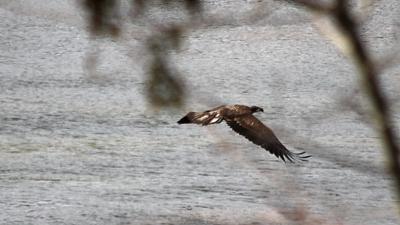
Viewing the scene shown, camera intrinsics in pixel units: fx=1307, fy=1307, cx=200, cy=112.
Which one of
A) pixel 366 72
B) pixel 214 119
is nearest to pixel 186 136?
pixel 214 119

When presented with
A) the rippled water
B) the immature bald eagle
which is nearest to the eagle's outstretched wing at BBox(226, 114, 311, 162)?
the immature bald eagle

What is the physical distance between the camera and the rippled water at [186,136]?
5.43 metres

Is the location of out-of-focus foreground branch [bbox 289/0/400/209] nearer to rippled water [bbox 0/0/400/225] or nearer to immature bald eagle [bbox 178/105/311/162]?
immature bald eagle [bbox 178/105/311/162]

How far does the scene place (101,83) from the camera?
7242 millimetres

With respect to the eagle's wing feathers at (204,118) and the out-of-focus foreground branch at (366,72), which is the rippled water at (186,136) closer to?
the eagle's wing feathers at (204,118)

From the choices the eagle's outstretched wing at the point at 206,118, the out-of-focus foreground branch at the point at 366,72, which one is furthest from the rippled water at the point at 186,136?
the out-of-focus foreground branch at the point at 366,72

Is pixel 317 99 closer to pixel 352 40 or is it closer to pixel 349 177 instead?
pixel 349 177

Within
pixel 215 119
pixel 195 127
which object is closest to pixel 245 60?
pixel 195 127

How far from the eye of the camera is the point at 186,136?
643 centimetres

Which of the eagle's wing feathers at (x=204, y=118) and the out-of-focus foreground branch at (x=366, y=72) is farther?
the eagle's wing feathers at (x=204, y=118)

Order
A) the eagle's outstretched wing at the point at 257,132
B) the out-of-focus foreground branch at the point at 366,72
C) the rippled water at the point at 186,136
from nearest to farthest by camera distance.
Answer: the out-of-focus foreground branch at the point at 366,72 → the eagle's outstretched wing at the point at 257,132 → the rippled water at the point at 186,136

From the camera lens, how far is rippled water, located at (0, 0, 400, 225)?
5.43 metres

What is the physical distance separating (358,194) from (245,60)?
2237 millimetres

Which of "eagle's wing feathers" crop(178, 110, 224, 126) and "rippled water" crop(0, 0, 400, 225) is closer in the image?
"eagle's wing feathers" crop(178, 110, 224, 126)
